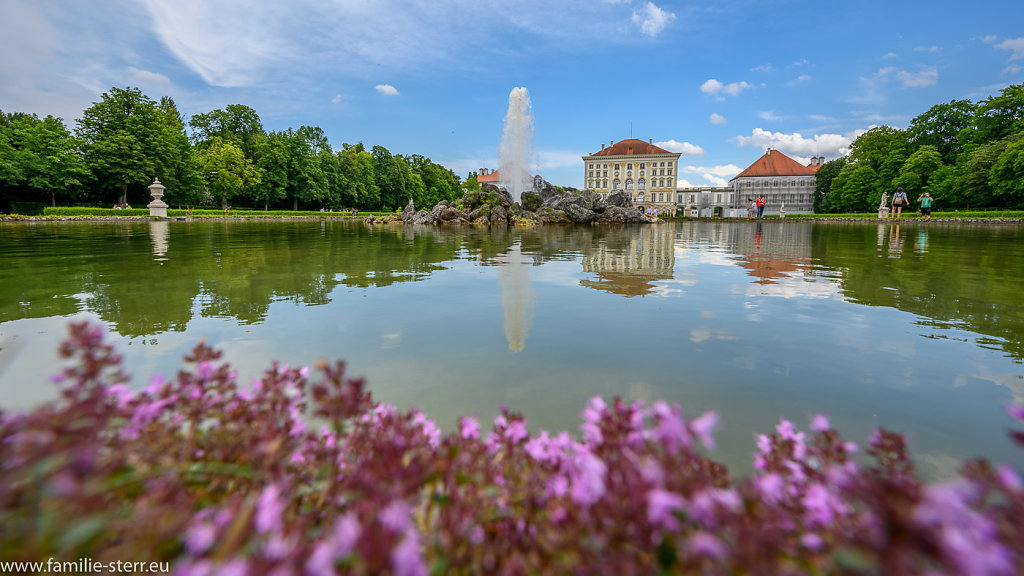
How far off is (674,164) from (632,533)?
113 meters

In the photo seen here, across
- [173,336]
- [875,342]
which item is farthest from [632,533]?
[173,336]

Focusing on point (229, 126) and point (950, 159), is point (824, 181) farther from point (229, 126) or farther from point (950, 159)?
point (229, 126)

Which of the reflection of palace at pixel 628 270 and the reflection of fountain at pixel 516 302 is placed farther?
the reflection of palace at pixel 628 270

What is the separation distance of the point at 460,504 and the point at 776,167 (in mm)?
124198

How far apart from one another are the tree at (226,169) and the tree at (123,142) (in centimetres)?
682

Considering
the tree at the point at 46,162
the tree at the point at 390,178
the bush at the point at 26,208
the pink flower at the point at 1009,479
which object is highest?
the tree at the point at 390,178

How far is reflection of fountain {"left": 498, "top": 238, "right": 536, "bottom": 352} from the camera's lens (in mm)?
4266

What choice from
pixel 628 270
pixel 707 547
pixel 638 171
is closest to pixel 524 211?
pixel 628 270

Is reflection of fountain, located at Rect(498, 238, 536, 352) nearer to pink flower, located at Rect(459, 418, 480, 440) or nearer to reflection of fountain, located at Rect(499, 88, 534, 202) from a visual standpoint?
pink flower, located at Rect(459, 418, 480, 440)

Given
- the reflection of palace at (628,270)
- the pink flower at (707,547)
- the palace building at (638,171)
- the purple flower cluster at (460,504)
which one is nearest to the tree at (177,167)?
the reflection of palace at (628,270)

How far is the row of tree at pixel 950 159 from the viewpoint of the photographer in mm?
43781

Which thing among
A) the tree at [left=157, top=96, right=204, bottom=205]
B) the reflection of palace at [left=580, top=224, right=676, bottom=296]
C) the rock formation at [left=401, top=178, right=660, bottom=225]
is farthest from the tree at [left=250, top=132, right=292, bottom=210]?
the reflection of palace at [left=580, top=224, right=676, bottom=296]

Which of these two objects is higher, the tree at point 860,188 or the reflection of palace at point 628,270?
the tree at point 860,188

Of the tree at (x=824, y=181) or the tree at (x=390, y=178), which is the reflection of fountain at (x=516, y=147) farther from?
the tree at (x=824, y=181)
